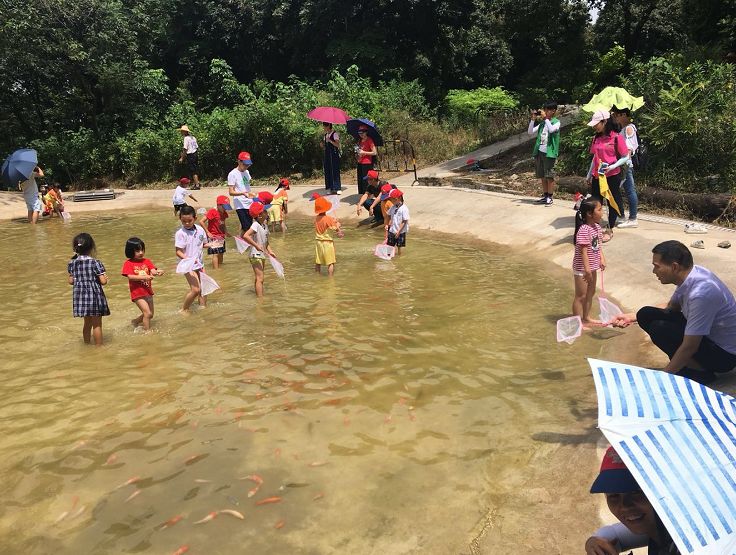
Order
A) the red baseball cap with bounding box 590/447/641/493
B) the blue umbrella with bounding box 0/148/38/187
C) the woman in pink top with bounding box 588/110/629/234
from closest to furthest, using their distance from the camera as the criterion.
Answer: the red baseball cap with bounding box 590/447/641/493 → the woman in pink top with bounding box 588/110/629/234 → the blue umbrella with bounding box 0/148/38/187

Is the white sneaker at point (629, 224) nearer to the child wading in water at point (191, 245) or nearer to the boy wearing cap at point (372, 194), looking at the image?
the boy wearing cap at point (372, 194)

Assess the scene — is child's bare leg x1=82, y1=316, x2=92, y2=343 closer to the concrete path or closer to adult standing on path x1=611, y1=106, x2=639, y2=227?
adult standing on path x1=611, y1=106, x2=639, y2=227

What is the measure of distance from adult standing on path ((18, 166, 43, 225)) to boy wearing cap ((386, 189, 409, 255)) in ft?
42.9

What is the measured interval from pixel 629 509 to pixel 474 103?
25543 mm

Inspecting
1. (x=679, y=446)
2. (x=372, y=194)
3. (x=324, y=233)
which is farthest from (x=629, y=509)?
(x=372, y=194)

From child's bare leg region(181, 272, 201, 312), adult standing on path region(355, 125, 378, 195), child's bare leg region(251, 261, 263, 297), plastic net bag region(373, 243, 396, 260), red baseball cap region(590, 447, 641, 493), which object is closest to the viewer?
red baseball cap region(590, 447, 641, 493)

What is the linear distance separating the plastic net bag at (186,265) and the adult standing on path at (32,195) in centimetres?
1277

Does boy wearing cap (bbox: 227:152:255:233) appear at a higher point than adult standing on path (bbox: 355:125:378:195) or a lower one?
lower

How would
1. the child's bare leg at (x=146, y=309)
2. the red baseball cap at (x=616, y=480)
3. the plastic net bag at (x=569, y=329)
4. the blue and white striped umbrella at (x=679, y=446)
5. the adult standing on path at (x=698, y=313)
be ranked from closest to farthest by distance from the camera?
the blue and white striped umbrella at (x=679, y=446) → the red baseball cap at (x=616, y=480) → the adult standing on path at (x=698, y=313) → the plastic net bag at (x=569, y=329) → the child's bare leg at (x=146, y=309)

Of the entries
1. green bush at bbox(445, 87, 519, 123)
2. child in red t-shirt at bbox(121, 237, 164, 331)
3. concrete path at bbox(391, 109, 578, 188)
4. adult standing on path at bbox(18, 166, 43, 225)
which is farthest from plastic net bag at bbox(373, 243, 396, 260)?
green bush at bbox(445, 87, 519, 123)

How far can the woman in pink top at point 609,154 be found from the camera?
988 centimetres

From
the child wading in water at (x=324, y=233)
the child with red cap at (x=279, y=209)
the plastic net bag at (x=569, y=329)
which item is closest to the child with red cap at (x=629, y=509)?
the plastic net bag at (x=569, y=329)

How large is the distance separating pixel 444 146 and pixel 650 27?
54.7ft

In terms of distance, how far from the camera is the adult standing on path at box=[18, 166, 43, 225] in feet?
59.1
